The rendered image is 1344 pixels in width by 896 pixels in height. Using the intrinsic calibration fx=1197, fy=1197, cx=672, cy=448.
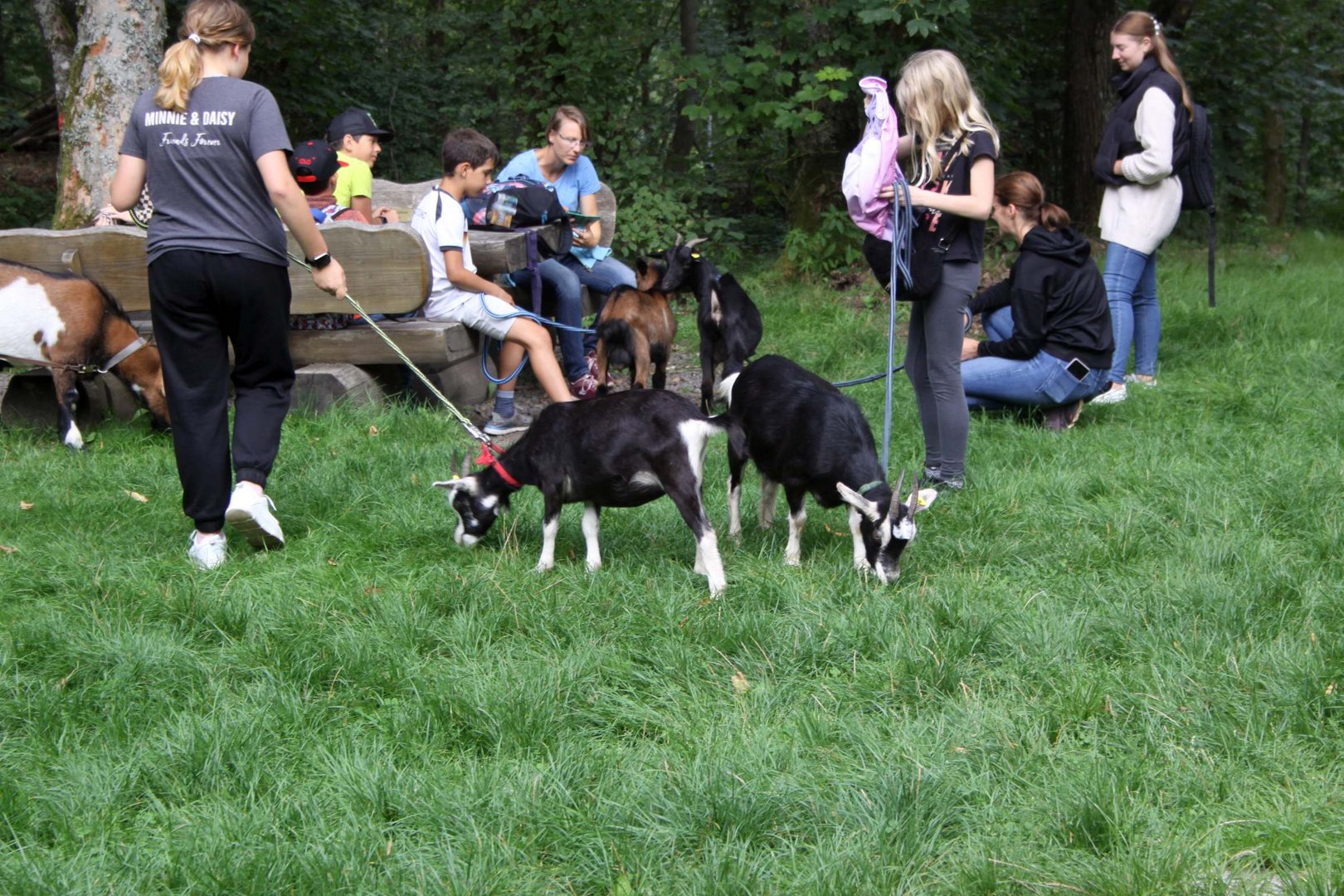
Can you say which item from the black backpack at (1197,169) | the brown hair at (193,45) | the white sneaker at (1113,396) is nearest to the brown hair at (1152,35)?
the black backpack at (1197,169)

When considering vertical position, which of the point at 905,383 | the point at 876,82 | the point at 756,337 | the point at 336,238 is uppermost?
the point at 876,82

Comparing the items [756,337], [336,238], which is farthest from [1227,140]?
[336,238]

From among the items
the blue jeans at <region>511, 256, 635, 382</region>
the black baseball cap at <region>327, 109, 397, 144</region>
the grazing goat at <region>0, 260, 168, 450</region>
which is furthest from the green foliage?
the grazing goat at <region>0, 260, 168, 450</region>

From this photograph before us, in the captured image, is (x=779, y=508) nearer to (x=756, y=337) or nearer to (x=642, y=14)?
(x=756, y=337)

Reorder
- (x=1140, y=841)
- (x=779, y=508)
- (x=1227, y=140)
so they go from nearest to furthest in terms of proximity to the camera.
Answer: (x=1140, y=841) < (x=779, y=508) < (x=1227, y=140)

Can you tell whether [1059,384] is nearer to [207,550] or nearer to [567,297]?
[567,297]

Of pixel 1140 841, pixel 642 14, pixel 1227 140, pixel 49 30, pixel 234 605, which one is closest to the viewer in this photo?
pixel 1140 841

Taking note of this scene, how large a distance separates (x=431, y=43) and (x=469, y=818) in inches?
715

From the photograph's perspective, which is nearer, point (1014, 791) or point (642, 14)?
point (1014, 791)

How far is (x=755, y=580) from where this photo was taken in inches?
168

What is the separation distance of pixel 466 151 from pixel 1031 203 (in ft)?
10.7

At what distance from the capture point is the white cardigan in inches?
284

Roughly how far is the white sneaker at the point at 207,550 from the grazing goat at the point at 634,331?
3085mm

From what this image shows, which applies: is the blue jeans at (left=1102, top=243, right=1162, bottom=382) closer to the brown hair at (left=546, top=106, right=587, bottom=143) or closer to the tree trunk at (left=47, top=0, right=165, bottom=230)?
the brown hair at (left=546, top=106, right=587, bottom=143)
